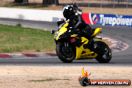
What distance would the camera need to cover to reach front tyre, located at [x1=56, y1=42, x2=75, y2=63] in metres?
16.5

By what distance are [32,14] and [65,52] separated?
29627 millimetres

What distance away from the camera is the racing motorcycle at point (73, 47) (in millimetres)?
16453

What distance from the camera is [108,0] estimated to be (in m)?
54.0

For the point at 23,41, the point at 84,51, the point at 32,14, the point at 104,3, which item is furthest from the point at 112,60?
the point at 104,3

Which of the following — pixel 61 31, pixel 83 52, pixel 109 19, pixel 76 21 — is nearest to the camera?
pixel 61 31

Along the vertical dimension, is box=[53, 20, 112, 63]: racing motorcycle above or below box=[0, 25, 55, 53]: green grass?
above

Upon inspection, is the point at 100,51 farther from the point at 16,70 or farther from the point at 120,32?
the point at 120,32

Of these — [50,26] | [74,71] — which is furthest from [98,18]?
[74,71]

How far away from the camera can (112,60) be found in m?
18.4

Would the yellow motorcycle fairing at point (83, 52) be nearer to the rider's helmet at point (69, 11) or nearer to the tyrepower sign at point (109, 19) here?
the rider's helmet at point (69, 11)

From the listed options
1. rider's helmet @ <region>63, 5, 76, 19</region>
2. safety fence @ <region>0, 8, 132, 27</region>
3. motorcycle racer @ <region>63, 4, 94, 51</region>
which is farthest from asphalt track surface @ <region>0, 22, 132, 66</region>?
rider's helmet @ <region>63, 5, 76, 19</region>

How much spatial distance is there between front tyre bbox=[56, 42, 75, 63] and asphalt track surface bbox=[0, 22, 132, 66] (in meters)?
0.19

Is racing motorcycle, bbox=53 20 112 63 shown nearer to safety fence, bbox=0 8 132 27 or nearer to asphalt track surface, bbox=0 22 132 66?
asphalt track surface, bbox=0 22 132 66

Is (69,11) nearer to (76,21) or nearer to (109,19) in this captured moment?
(76,21)
